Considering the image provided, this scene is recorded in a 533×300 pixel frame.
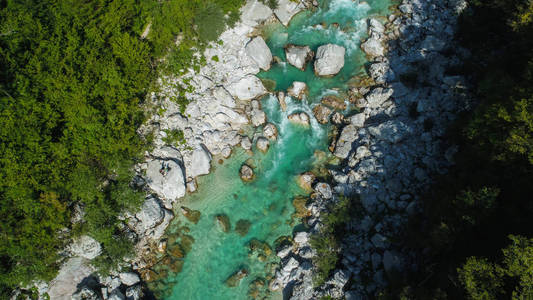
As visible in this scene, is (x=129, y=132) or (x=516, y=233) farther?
(x=129, y=132)

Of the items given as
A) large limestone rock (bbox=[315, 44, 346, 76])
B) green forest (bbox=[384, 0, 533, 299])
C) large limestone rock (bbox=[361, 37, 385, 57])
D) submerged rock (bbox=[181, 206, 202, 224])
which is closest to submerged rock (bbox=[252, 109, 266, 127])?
large limestone rock (bbox=[315, 44, 346, 76])

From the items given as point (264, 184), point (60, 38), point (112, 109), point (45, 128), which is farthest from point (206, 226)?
point (60, 38)

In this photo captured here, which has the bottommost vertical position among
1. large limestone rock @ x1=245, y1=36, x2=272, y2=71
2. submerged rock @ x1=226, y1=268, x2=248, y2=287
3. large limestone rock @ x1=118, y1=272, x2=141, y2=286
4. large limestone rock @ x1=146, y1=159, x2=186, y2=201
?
submerged rock @ x1=226, y1=268, x2=248, y2=287

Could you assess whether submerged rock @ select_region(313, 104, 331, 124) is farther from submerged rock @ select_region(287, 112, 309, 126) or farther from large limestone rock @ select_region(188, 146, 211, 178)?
large limestone rock @ select_region(188, 146, 211, 178)

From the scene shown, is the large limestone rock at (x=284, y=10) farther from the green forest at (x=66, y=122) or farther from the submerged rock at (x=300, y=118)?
the green forest at (x=66, y=122)

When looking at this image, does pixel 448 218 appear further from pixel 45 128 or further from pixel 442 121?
pixel 45 128

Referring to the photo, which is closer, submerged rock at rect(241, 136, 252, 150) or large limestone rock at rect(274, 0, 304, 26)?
submerged rock at rect(241, 136, 252, 150)
